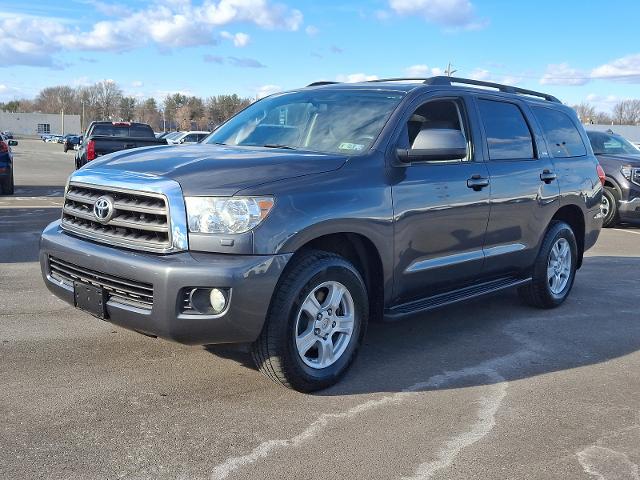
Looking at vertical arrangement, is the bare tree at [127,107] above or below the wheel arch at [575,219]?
above

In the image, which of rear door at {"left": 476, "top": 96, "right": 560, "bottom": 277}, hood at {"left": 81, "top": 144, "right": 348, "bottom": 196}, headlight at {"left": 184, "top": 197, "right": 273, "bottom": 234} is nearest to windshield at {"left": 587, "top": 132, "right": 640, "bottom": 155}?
rear door at {"left": 476, "top": 96, "right": 560, "bottom": 277}

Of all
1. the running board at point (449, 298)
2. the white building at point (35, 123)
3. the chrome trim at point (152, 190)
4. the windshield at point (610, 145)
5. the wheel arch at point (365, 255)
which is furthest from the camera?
the white building at point (35, 123)

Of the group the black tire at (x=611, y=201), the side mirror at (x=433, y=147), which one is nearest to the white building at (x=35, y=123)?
the black tire at (x=611, y=201)

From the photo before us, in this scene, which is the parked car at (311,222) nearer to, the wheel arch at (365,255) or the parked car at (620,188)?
the wheel arch at (365,255)

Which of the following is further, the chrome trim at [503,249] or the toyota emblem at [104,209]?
the chrome trim at [503,249]

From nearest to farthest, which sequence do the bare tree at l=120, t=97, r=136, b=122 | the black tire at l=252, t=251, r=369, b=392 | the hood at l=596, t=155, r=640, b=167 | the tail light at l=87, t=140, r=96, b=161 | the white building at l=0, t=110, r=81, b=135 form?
the black tire at l=252, t=251, r=369, b=392 < the hood at l=596, t=155, r=640, b=167 < the tail light at l=87, t=140, r=96, b=161 < the bare tree at l=120, t=97, r=136, b=122 < the white building at l=0, t=110, r=81, b=135

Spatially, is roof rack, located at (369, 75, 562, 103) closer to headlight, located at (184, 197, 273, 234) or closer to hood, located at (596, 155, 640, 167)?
headlight, located at (184, 197, 273, 234)

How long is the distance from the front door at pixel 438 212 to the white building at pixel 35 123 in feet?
412

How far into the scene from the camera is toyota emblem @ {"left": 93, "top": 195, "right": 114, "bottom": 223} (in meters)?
4.01

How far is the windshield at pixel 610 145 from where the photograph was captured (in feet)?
44.1

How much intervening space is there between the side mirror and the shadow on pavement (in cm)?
144

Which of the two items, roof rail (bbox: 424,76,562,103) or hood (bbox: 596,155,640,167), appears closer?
roof rail (bbox: 424,76,562,103)

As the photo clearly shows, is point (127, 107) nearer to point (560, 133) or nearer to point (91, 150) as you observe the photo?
point (91, 150)

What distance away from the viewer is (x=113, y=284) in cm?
387
